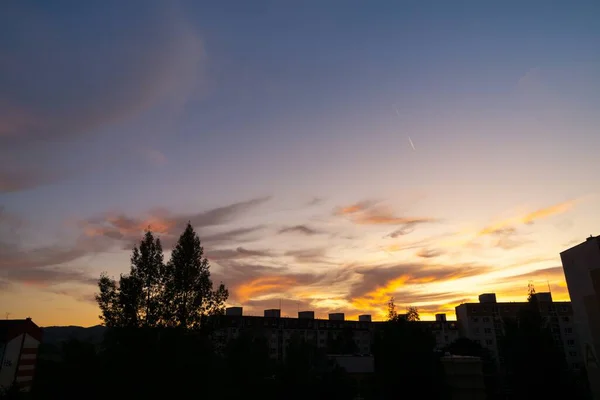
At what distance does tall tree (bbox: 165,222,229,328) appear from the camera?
35.7m

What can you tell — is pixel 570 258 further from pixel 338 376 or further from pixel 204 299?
pixel 204 299

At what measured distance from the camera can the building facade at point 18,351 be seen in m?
63.6

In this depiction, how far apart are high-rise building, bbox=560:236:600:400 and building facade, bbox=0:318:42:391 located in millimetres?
78248

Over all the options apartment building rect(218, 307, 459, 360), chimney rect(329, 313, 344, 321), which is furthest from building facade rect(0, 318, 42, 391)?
chimney rect(329, 313, 344, 321)

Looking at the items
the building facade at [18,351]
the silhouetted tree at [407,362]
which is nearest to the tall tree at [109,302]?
the silhouetted tree at [407,362]

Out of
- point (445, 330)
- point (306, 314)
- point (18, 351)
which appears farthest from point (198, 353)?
point (445, 330)

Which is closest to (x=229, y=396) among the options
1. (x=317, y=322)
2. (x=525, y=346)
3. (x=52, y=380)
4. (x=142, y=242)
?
(x=142, y=242)

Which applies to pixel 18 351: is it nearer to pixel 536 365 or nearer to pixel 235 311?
pixel 536 365

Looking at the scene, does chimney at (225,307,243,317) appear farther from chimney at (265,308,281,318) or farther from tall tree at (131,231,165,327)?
tall tree at (131,231,165,327)

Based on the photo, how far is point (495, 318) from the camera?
13638 cm

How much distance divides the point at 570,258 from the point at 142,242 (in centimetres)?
5125

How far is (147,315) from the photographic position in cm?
3500

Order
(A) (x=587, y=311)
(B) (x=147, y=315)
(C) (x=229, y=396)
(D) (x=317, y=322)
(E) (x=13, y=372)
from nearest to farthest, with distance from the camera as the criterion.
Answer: (B) (x=147, y=315)
(C) (x=229, y=396)
(A) (x=587, y=311)
(E) (x=13, y=372)
(D) (x=317, y=322)

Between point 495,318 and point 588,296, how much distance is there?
9842 centimetres
